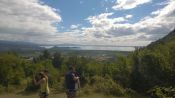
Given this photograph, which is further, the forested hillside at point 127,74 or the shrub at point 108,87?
the shrub at point 108,87

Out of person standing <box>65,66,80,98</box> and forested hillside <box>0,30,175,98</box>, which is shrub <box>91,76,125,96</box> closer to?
forested hillside <box>0,30,175,98</box>

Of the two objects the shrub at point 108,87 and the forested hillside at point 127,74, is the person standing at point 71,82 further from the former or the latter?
the shrub at point 108,87

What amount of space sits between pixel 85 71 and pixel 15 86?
8.43 m

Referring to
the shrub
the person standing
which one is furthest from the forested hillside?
Result: the person standing

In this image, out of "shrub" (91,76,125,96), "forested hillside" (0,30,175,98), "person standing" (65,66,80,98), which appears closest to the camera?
"person standing" (65,66,80,98)

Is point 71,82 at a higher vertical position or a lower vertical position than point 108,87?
higher

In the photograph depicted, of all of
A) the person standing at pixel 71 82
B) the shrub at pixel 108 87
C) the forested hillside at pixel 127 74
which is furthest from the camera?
the shrub at pixel 108 87

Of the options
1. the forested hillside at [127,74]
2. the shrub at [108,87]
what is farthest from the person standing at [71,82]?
the shrub at [108,87]

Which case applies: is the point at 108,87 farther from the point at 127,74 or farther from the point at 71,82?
the point at 71,82

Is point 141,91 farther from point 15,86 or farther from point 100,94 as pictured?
point 15,86

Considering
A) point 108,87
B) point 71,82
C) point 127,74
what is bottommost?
point 108,87

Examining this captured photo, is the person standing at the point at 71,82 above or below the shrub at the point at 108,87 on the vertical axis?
above

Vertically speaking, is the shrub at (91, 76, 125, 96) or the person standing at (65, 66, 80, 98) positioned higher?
the person standing at (65, 66, 80, 98)

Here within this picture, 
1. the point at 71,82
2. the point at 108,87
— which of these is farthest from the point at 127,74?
the point at 71,82
